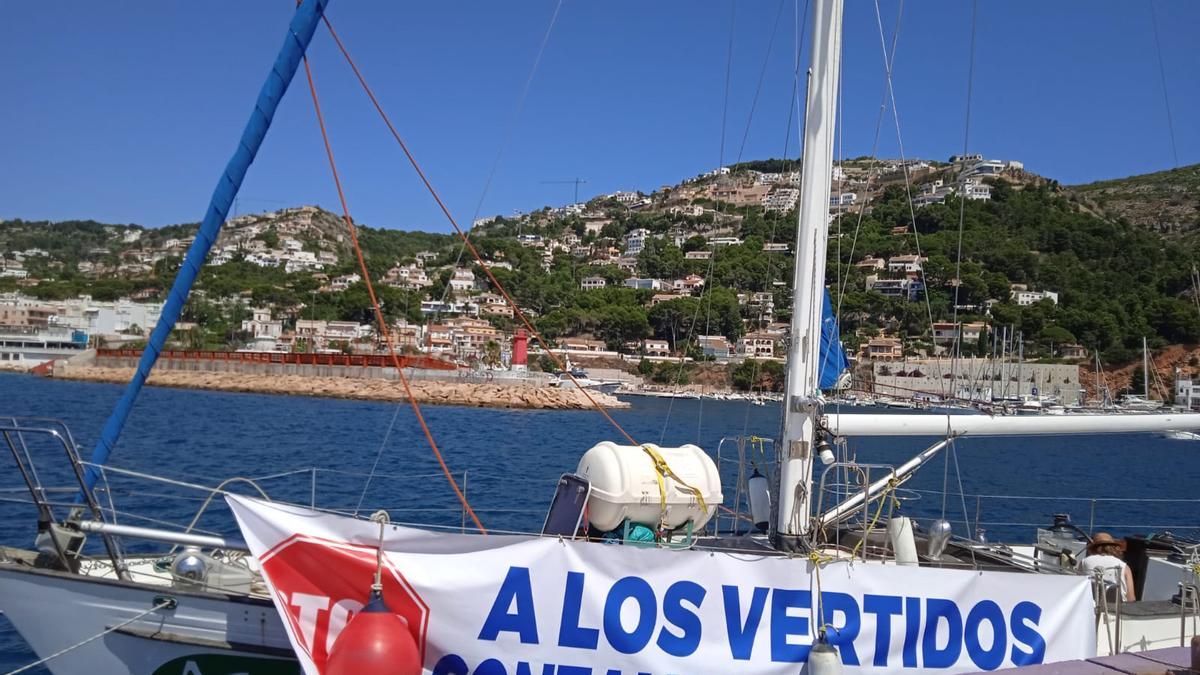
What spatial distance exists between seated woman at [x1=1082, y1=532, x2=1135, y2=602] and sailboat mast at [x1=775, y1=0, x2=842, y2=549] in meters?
2.33

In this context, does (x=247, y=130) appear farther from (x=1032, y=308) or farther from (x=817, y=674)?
(x=1032, y=308)

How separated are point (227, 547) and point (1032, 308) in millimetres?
121484

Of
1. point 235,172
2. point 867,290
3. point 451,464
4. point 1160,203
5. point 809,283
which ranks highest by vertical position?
point 1160,203

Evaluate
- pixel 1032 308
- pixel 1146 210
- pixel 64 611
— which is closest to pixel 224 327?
pixel 1032 308

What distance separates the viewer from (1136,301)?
106 meters

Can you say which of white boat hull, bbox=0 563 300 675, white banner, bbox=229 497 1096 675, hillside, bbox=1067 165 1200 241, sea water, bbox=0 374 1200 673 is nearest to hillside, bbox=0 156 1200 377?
hillside, bbox=1067 165 1200 241

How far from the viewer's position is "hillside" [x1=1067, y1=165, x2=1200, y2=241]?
154 m

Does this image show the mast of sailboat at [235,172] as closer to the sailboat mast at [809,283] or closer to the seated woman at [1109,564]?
the sailboat mast at [809,283]

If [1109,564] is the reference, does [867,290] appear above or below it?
above

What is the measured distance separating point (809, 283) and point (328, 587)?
4340 millimetres

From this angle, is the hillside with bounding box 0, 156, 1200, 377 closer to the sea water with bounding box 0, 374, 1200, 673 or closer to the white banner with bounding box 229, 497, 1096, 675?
the sea water with bounding box 0, 374, 1200, 673

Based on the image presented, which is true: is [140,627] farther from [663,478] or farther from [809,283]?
[809,283]

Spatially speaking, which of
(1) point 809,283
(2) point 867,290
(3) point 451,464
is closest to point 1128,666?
(1) point 809,283

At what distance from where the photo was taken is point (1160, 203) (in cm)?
17338
